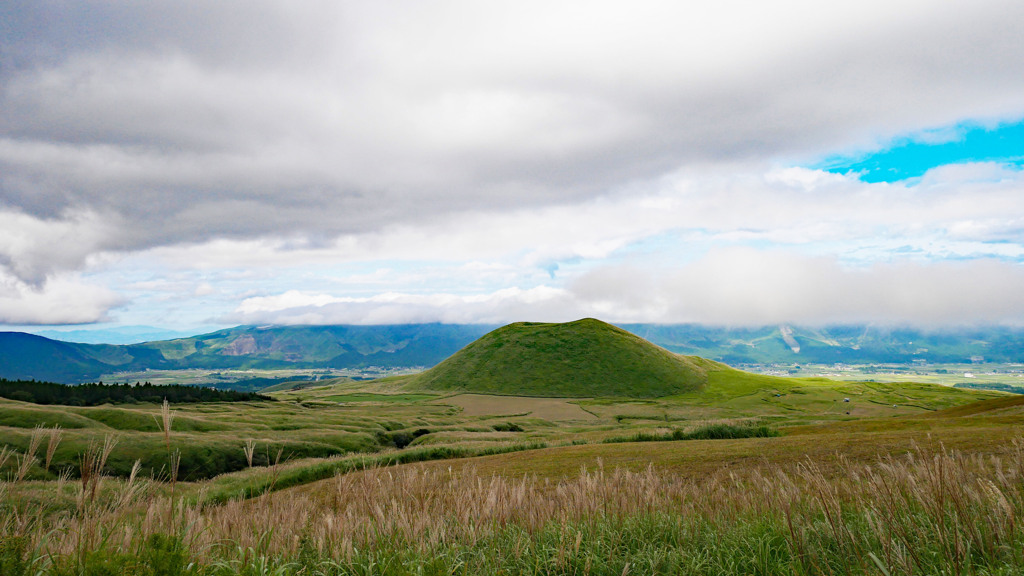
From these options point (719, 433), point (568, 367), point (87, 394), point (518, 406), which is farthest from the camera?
point (568, 367)

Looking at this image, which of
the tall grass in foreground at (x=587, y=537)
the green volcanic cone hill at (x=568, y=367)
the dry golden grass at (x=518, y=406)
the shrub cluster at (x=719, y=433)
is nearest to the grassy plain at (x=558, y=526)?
the tall grass in foreground at (x=587, y=537)

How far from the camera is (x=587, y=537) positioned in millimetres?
5242

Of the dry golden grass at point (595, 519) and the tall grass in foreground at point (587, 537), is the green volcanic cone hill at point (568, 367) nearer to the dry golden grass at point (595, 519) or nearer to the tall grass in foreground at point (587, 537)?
the dry golden grass at point (595, 519)

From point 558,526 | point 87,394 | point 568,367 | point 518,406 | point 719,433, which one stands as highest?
point 558,526

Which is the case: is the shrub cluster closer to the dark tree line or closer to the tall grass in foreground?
the tall grass in foreground

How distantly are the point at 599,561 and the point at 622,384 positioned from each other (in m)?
129

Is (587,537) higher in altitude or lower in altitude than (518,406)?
higher

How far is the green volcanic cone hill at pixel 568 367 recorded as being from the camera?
127 m

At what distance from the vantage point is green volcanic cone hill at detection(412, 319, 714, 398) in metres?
127

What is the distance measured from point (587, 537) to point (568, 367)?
137m

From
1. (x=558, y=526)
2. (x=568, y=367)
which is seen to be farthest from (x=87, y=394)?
(x=568, y=367)

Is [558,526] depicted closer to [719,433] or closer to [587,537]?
[587,537]

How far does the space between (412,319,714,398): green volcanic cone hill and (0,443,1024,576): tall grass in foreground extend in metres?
120

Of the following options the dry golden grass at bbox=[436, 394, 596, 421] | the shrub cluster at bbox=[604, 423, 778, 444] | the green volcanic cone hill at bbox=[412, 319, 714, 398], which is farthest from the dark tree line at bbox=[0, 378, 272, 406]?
the green volcanic cone hill at bbox=[412, 319, 714, 398]
